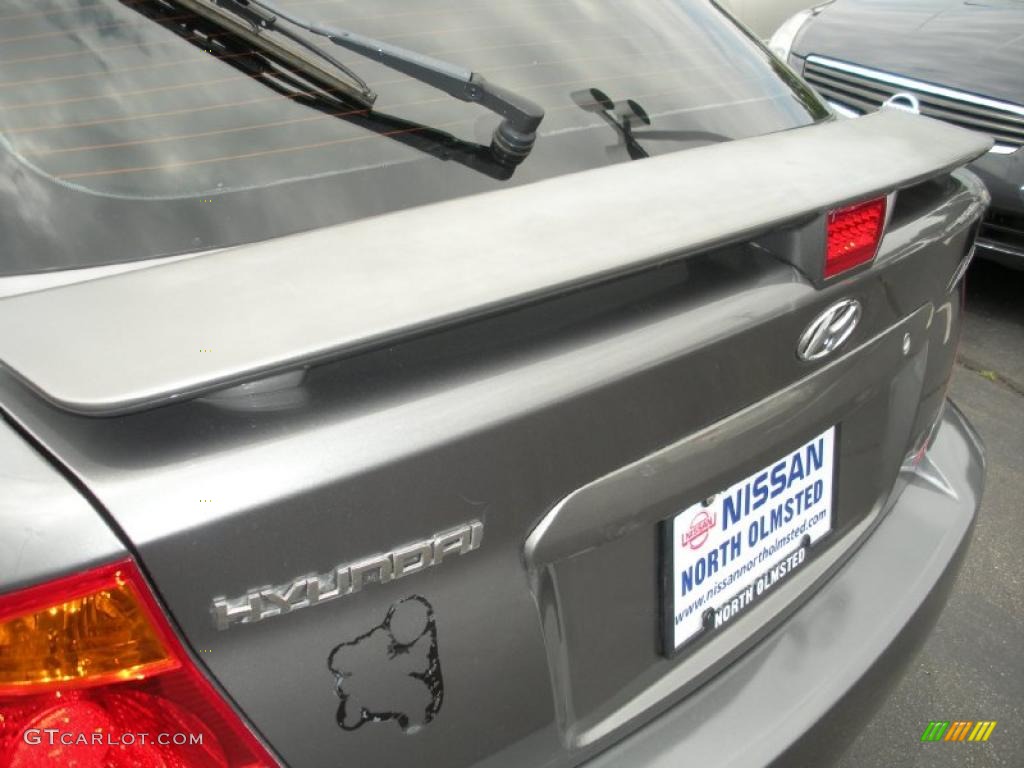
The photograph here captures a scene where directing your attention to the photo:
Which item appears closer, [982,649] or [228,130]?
[228,130]

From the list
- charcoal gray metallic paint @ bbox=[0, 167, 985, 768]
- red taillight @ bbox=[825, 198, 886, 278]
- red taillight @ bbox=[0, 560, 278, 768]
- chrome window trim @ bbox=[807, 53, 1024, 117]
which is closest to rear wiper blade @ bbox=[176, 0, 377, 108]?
charcoal gray metallic paint @ bbox=[0, 167, 985, 768]

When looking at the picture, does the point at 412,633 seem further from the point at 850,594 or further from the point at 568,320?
the point at 850,594

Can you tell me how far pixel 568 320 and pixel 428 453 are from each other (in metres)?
0.28

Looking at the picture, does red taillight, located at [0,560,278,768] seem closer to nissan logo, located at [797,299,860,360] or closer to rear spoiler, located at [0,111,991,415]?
rear spoiler, located at [0,111,991,415]

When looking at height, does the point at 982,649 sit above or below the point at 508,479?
below

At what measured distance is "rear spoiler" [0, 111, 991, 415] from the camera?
887 mm

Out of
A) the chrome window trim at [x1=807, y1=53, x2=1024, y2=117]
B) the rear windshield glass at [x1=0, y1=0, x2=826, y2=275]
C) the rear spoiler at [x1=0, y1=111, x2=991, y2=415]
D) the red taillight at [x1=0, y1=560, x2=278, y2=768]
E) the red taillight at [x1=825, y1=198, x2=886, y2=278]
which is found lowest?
the chrome window trim at [x1=807, y1=53, x2=1024, y2=117]

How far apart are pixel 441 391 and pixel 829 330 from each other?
26.1 inches

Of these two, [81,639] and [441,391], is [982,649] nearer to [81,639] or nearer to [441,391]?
[441,391]

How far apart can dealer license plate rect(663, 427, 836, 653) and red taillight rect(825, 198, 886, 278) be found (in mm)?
295

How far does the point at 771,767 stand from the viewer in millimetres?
1389

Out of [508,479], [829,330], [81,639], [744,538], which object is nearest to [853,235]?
[829,330]

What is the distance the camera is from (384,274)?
104 cm

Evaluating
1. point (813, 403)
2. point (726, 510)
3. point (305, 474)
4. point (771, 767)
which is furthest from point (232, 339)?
point (771, 767)
